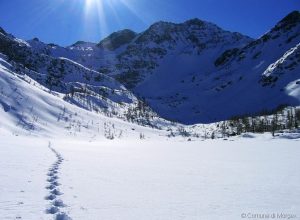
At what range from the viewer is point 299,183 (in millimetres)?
11188

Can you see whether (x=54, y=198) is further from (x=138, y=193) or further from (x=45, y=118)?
(x=45, y=118)

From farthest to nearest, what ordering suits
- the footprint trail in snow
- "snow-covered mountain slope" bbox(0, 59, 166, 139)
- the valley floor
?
1. "snow-covered mountain slope" bbox(0, 59, 166, 139)
2. the valley floor
3. the footprint trail in snow

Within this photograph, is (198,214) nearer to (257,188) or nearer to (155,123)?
(257,188)

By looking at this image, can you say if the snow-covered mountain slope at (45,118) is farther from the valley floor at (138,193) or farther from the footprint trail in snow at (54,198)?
the footprint trail in snow at (54,198)

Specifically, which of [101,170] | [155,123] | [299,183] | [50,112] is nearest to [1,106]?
[50,112]

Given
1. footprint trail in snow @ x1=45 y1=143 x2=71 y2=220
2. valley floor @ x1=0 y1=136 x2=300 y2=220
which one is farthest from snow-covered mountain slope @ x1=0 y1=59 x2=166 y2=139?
footprint trail in snow @ x1=45 y1=143 x2=71 y2=220

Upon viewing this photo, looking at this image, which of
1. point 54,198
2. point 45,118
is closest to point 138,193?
point 54,198

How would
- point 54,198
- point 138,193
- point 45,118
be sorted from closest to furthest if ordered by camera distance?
point 54,198
point 138,193
point 45,118

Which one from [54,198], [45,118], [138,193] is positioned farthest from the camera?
[45,118]

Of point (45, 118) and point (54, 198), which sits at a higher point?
point (45, 118)

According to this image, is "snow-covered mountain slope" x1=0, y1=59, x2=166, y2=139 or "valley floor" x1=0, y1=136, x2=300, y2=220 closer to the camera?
"valley floor" x1=0, y1=136, x2=300, y2=220

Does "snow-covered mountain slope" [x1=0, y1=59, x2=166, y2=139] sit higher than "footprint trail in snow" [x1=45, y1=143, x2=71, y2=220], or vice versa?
"snow-covered mountain slope" [x1=0, y1=59, x2=166, y2=139]

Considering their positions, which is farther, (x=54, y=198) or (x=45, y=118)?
(x=45, y=118)

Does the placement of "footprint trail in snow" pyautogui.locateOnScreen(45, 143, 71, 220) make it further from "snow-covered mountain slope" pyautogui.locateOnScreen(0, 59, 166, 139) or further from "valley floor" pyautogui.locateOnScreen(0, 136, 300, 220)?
"snow-covered mountain slope" pyautogui.locateOnScreen(0, 59, 166, 139)
